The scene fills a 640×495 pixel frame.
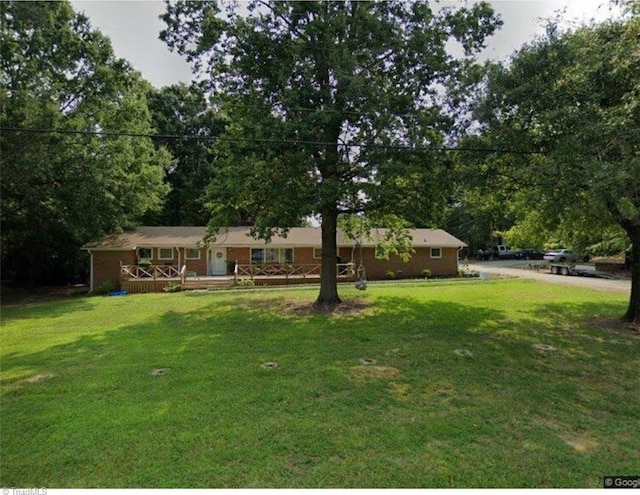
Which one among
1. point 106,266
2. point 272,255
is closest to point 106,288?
point 106,266

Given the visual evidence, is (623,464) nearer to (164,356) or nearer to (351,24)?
(164,356)

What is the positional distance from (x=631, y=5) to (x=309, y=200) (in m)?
8.35

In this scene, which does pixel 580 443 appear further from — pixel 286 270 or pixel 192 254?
pixel 192 254

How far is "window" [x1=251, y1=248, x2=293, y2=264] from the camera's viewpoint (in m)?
25.1

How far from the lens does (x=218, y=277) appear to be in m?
22.8

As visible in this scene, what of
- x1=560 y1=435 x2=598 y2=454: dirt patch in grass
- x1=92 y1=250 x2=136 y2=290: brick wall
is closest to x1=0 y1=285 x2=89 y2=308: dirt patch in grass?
x1=92 y1=250 x2=136 y2=290: brick wall

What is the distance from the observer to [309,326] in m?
10.9

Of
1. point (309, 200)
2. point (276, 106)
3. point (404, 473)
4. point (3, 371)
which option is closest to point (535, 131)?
point (309, 200)

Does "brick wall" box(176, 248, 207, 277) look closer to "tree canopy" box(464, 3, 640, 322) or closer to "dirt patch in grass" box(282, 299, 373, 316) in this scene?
"dirt patch in grass" box(282, 299, 373, 316)

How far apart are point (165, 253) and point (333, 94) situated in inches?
663

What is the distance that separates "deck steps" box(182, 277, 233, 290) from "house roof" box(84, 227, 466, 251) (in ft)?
7.35

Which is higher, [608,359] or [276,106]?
[276,106]

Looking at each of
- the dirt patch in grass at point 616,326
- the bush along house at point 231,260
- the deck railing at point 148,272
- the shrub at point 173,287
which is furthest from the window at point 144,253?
the dirt patch in grass at point 616,326

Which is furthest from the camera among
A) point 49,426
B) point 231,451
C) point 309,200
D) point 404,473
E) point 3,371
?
point 309,200
